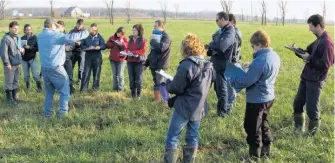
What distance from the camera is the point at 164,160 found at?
16.8ft

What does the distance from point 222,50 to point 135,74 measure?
2940 mm

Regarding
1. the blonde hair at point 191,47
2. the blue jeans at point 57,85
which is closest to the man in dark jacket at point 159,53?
the blue jeans at point 57,85

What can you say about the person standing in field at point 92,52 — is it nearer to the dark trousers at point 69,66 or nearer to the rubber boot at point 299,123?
the dark trousers at point 69,66

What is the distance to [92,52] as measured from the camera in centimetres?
963

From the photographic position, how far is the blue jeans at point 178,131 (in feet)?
16.3

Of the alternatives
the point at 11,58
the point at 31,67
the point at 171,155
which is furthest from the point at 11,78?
the point at 171,155

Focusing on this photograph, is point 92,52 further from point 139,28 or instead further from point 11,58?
point 11,58

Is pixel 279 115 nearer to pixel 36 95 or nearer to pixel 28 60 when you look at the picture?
pixel 36 95

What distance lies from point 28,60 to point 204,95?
22.3 ft

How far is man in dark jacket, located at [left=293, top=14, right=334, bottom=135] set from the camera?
560 cm

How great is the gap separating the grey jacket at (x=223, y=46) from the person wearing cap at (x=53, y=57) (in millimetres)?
2615

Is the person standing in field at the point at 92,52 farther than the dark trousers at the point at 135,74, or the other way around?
the person standing in field at the point at 92,52

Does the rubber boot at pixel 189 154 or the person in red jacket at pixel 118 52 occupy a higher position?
the person in red jacket at pixel 118 52

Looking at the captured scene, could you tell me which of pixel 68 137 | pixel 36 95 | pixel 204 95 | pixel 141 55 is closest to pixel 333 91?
pixel 141 55
